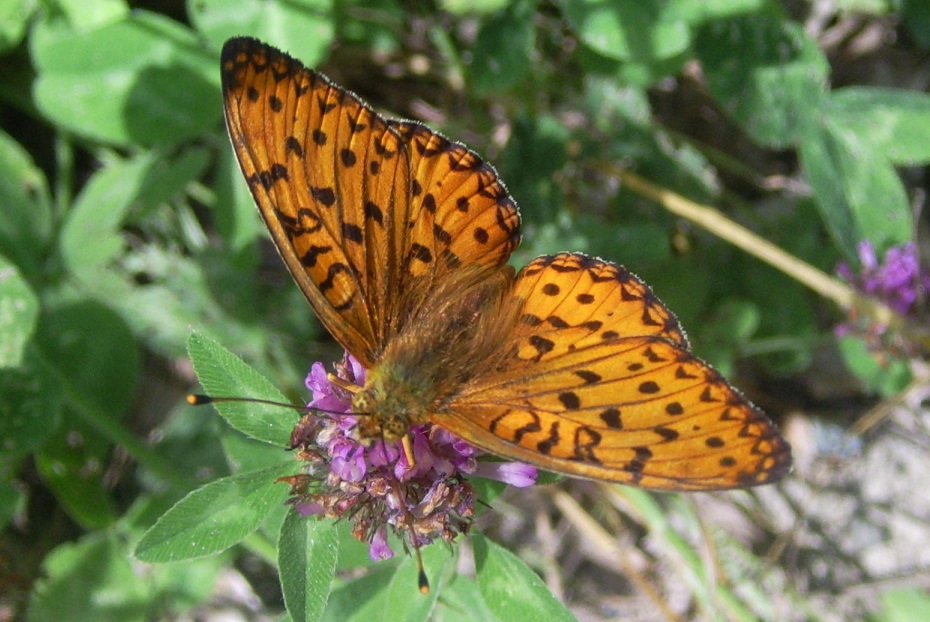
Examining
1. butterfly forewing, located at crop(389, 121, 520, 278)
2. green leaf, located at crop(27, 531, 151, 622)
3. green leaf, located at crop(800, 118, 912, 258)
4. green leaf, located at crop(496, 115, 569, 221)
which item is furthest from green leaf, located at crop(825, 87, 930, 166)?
green leaf, located at crop(27, 531, 151, 622)

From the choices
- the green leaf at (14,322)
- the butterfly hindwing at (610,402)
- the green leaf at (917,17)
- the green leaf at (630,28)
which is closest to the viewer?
the butterfly hindwing at (610,402)

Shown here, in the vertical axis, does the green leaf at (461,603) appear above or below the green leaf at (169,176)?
below

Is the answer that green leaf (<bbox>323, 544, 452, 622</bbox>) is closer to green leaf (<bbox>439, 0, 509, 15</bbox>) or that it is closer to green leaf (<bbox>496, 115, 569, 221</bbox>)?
green leaf (<bbox>496, 115, 569, 221</bbox>)

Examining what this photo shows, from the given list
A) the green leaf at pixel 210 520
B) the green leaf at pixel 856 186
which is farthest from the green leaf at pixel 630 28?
the green leaf at pixel 210 520

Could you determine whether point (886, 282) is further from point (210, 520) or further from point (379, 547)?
point (210, 520)

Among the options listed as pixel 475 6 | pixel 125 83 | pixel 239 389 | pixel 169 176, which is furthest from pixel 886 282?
pixel 125 83

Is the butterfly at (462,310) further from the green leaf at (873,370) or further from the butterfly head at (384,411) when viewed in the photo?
the green leaf at (873,370)
